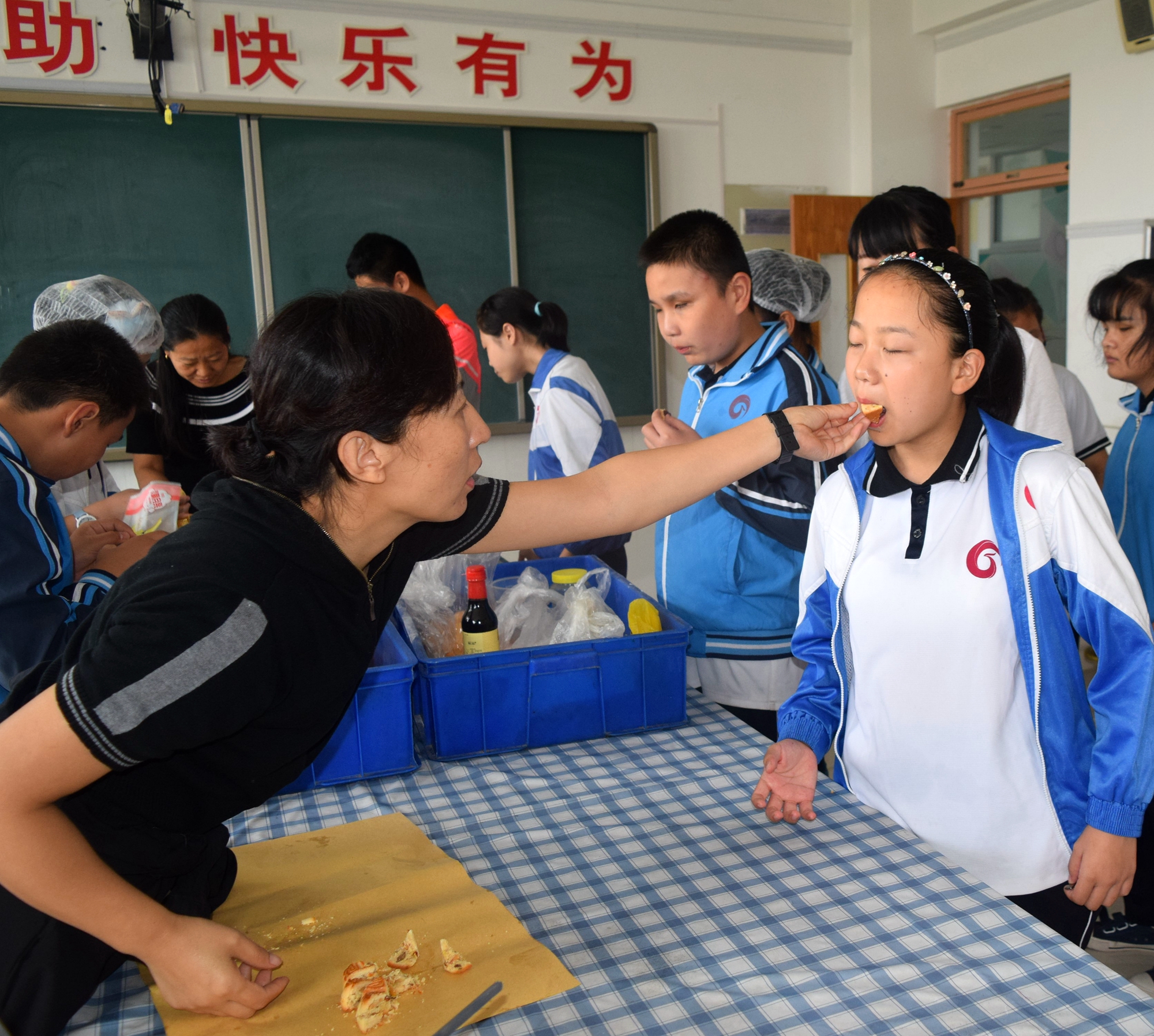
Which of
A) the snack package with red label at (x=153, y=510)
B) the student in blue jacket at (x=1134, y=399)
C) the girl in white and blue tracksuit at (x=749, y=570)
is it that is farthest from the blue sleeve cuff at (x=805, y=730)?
the student in blue jacket at (x=1134, y=399)

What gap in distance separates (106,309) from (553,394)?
1317 mm

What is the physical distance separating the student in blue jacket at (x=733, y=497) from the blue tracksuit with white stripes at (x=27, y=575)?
1.07 m

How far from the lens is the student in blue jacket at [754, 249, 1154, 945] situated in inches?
46.3

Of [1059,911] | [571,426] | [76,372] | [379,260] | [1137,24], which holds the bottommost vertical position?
[1059,911]

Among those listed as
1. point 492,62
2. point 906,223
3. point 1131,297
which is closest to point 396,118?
point 492,62

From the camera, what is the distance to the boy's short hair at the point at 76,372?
1704 millimetres

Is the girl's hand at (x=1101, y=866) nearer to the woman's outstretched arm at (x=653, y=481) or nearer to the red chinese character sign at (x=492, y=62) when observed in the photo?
the woman's outstretched arm at (x=653, y=481)

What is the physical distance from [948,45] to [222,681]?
19.3 ft

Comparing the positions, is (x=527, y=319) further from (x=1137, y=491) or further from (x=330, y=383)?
(x=330, y=383)

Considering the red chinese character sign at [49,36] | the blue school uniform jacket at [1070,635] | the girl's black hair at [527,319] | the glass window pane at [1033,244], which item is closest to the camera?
the blue school uniform jacket at [1070,635]

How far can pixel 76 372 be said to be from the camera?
1741 millimetres

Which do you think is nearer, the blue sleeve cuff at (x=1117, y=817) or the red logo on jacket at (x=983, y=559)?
the blue sleeve cuff at (x=1117, y=817)

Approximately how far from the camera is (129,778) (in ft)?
3.10

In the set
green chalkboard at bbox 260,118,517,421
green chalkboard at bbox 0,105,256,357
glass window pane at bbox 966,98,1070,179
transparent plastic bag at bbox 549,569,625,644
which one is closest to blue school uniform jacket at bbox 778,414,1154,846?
transparent plastic bag at bbox 549,569,625,644
